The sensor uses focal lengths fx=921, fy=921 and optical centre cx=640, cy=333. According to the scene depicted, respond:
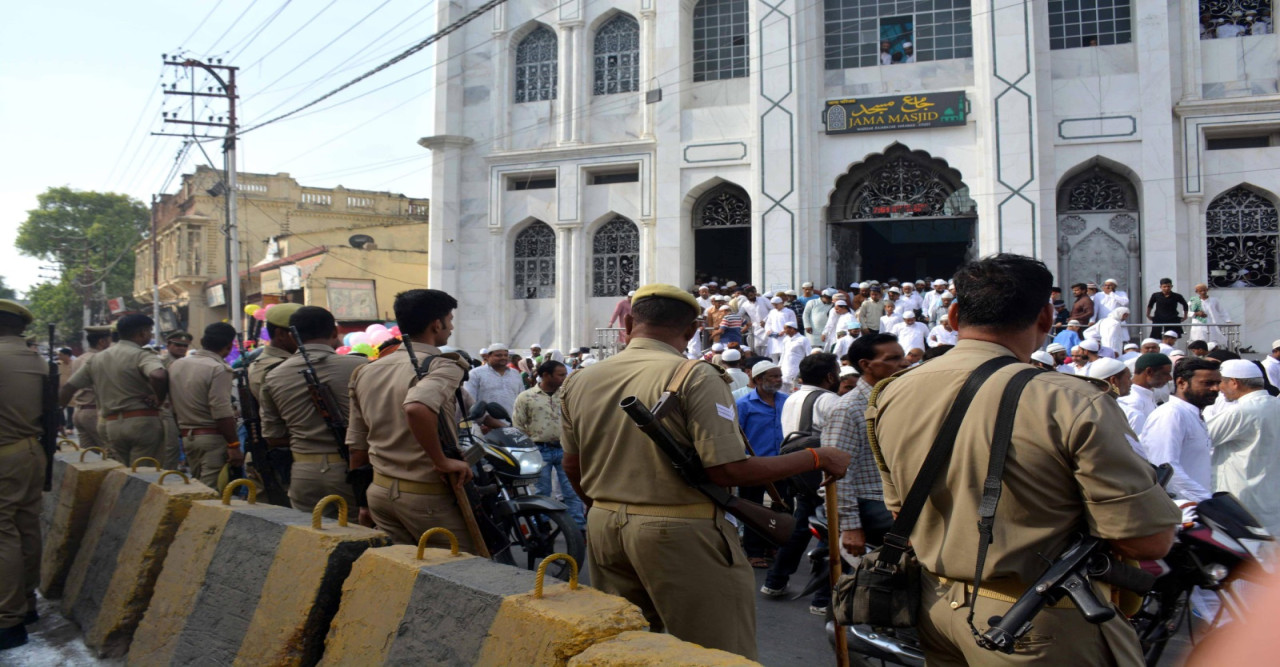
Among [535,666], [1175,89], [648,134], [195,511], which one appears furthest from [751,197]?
[535,666]

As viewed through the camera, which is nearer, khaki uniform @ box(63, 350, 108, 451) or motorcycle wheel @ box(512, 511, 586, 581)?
motorcycle wheel @ box(512, 511, 586, 581)

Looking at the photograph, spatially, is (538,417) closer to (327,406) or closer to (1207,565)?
(327,406)

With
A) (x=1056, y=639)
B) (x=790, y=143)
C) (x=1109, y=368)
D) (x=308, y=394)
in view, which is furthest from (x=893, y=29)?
(x=1056, y=639)

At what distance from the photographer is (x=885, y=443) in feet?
7.73

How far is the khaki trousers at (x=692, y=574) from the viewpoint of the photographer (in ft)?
9.12

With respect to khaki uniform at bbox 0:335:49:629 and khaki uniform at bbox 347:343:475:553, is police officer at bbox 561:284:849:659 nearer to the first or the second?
khaki uniform at bbox 347:343:475:553

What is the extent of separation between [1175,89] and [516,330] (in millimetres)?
14498

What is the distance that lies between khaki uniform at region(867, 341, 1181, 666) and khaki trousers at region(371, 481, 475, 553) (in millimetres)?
2220

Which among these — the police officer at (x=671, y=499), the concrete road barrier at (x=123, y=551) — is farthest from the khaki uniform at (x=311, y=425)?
the police officer at (x=671, y=499)

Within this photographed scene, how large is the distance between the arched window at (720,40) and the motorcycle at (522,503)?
51.0 feet

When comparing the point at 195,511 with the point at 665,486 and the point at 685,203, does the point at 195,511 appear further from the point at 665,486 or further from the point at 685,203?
the point at 685,203

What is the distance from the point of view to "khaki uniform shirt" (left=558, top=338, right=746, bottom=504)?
2787mm

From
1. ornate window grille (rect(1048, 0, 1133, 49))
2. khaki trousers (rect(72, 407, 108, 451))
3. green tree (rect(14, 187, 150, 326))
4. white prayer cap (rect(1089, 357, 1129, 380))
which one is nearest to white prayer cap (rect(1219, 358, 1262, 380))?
white prayer cap (rect(1089, 357, 1129, 380))

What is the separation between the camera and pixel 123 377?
276 inches
